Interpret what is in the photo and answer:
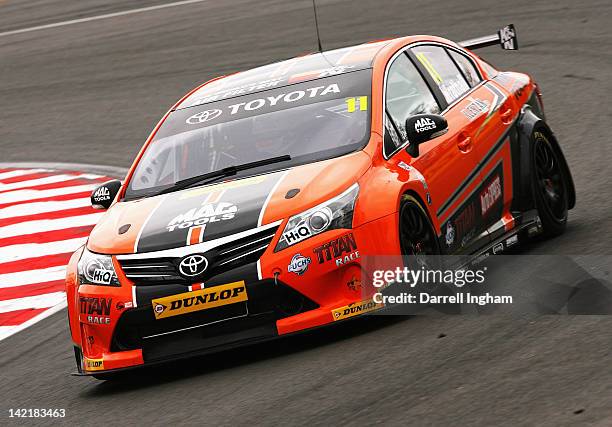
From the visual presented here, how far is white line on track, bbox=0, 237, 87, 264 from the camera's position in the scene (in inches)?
416

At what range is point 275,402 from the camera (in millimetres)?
5781

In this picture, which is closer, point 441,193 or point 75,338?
point 75,338

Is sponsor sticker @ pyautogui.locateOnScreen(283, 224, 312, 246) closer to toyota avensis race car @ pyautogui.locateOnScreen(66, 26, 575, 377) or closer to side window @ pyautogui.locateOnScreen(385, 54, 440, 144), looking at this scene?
toyota avensis race car @ pyautogui.locateOnScreen(66, 26, 575, 377)

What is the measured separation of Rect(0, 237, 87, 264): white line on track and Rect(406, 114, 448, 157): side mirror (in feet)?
13.1

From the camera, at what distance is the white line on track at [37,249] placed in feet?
34.7

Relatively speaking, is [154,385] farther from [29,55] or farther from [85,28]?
[85,28]

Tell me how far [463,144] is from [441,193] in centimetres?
52

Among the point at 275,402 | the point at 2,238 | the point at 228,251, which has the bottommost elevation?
the point at 2,238

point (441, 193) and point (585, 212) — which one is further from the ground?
point (441, 193)

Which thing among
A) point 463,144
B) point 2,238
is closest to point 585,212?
point 463,144

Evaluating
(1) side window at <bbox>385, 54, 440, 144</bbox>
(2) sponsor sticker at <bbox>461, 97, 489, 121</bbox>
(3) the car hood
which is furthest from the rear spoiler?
(3) the car hood

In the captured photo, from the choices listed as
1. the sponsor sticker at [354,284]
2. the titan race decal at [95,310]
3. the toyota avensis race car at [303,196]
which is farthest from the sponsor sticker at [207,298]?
the sponsor sticker at [354,284]

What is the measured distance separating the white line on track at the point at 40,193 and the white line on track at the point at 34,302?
366 centimetres

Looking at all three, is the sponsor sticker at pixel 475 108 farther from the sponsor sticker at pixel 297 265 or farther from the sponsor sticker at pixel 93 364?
the sponsor sticker at pixel 93 364
